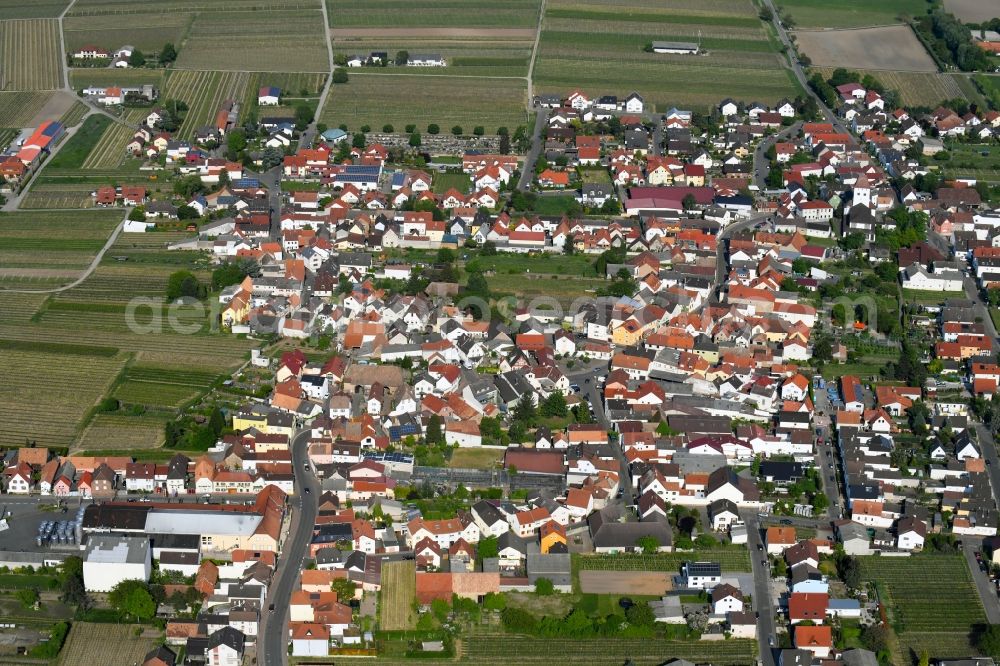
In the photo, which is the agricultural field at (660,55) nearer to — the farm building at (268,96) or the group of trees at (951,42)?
the group of trees at (951,42)

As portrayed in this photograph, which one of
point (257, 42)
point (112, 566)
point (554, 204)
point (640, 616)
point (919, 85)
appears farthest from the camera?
point (257, 42)

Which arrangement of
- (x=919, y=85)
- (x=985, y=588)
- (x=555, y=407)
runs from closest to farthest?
1. (x=985, y=588)
2. (x=555, y=407)
3. (x=919, y=85)

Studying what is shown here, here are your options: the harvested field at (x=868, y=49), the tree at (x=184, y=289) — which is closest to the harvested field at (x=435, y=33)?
the harvested field at (x=868, y=49)

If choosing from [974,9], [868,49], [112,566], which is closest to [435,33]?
[868,49]

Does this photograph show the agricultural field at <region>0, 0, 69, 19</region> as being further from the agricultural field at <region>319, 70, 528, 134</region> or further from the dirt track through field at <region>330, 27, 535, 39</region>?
the agricultural field at <region>319, 70, 528, 134</region>

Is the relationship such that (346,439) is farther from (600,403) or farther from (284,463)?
(600,403)

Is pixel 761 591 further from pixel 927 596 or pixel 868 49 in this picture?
pixel 868 49

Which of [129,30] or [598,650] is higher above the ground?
[129,30]

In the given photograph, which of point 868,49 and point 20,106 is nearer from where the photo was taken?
point 20,106
